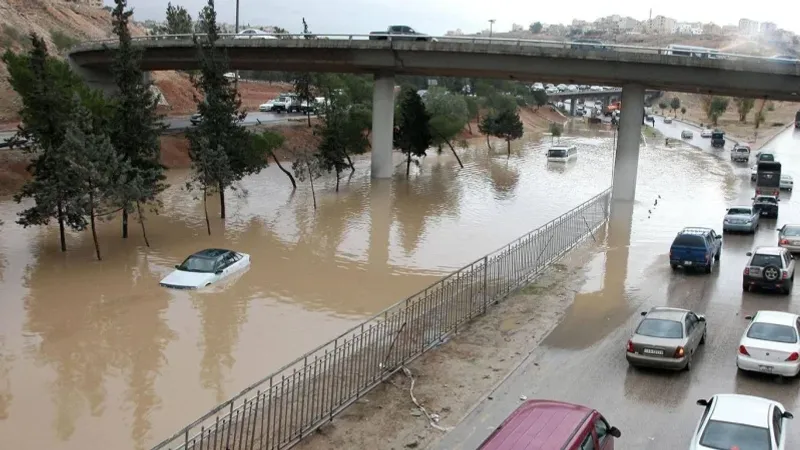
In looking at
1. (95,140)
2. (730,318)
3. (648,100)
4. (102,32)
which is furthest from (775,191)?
(648,100)

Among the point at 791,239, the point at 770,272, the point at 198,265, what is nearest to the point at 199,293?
the point at 198,265

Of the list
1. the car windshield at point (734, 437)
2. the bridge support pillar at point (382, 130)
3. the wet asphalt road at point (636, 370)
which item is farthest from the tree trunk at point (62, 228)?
the bridge support pillar at point (382, 130)

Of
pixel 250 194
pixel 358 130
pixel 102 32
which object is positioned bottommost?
pixel 250 194

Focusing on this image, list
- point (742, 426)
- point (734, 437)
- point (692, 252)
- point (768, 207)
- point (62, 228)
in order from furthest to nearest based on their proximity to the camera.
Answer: point (768, 207)
point (62, 228)
point (692, 252)
point (742, 426)
point (734, 437)

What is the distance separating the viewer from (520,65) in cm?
4284

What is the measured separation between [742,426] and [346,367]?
7440 millimetres

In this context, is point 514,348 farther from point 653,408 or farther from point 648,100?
point 648,100

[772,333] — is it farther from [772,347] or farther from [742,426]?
[742,426]

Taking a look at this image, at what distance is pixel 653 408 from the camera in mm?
13266

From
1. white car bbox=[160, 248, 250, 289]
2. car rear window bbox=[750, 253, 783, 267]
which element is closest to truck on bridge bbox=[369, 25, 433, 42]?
white car bbox=[160, 248, 250, 289]

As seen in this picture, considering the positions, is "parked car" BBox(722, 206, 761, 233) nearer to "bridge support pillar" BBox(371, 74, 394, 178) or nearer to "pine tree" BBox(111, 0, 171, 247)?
"bridge support pillar" BBox(371, 74, 394, 178)

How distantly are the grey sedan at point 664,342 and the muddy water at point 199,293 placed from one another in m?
7.91

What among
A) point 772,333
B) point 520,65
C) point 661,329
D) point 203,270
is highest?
point 520,65

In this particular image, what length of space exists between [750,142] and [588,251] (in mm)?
72069
